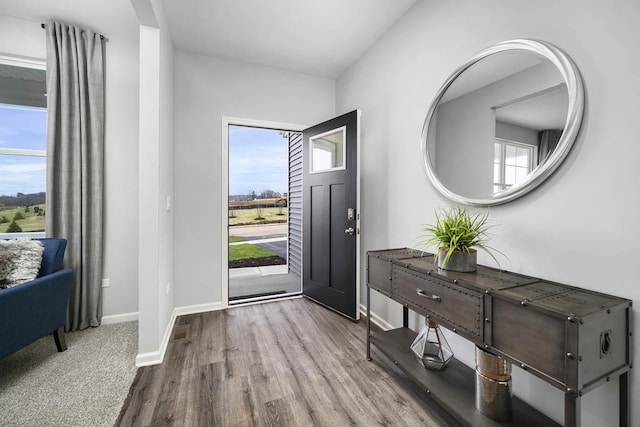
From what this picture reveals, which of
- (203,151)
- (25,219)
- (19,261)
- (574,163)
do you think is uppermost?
(203,151)

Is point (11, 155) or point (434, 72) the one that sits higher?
point (434, 72)

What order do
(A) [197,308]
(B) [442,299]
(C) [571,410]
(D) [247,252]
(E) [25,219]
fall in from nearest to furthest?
(C) [571,410]
(B) [442,299]
(E) [25,219]
(A) [197,308]
(D) [247,252]

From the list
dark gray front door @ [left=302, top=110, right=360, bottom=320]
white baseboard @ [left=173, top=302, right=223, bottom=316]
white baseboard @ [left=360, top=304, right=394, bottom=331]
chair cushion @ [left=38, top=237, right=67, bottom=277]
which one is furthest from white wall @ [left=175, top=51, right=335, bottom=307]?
white baseboard @ [left=360, top=304, right=394, bottom=331]

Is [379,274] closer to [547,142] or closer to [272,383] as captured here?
[272,383]

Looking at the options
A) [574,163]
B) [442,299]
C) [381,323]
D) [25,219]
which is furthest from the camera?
[381,323]

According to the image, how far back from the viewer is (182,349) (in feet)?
7.36

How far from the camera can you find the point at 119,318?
9.03ft

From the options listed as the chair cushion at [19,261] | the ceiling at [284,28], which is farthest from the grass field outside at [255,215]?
the chair cushion at [19,261]

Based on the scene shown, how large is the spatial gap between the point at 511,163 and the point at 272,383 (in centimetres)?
198

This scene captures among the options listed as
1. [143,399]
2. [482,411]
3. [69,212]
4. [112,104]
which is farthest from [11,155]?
[482,411]

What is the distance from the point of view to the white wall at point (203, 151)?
2.93 meters

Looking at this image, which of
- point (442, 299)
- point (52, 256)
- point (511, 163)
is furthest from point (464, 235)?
point (52, 256)

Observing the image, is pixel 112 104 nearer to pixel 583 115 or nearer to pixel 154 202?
pixel 154 202

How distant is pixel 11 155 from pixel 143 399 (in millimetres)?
2538
